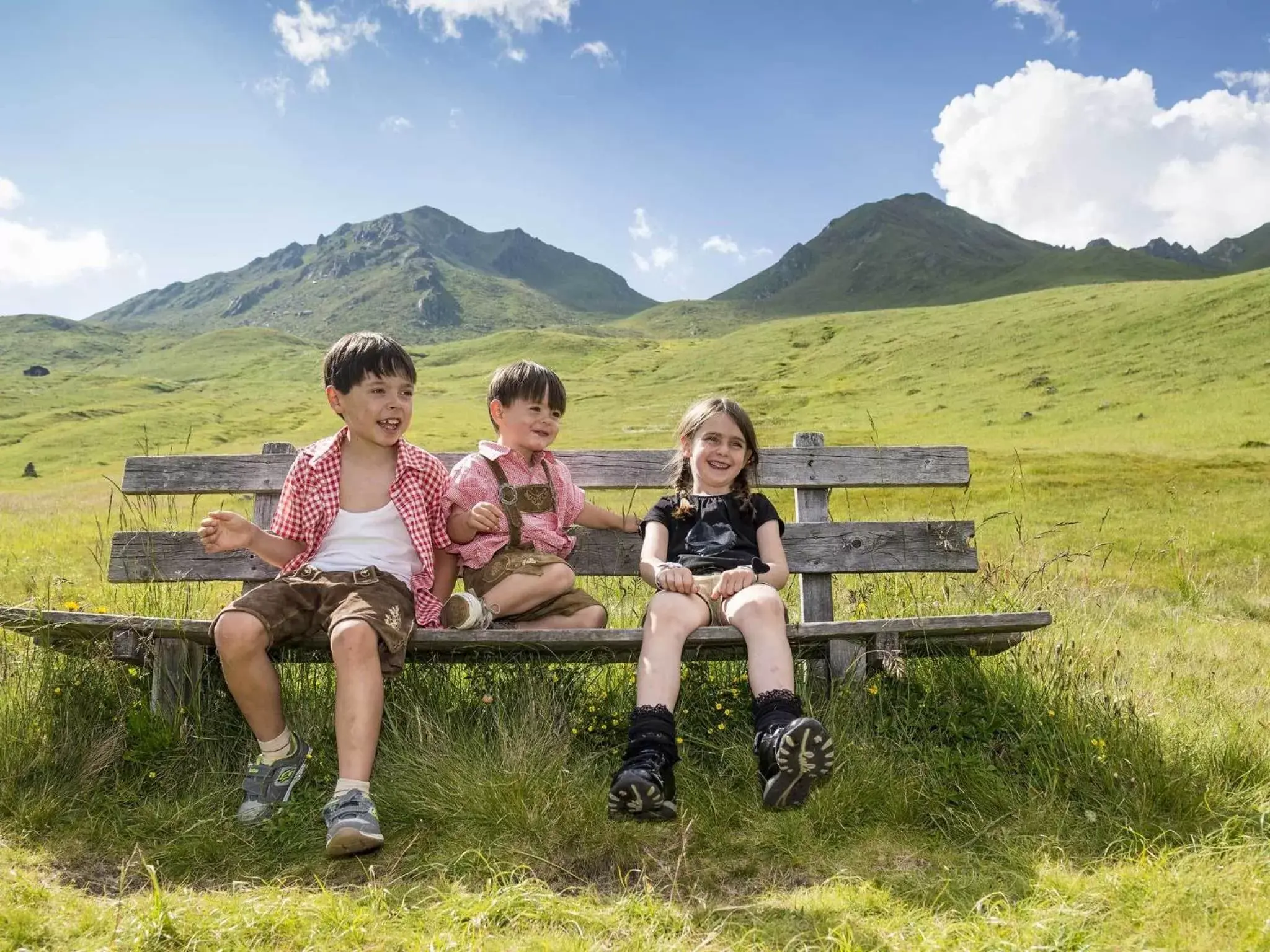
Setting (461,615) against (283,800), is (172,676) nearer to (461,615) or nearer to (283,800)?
(283,800)

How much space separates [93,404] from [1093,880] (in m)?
111

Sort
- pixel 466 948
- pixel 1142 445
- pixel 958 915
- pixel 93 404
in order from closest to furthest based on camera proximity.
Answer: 1. pixel 466 948
2. pixel 958 915
3. pixel 1142 445
4. pixel 93 404

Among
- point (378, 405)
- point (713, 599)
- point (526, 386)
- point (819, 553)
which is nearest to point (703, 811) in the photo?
point (713, 599)

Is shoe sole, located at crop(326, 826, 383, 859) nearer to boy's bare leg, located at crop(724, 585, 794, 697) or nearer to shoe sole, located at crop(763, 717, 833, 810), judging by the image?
shoe sole, located at crop(763, 717, 833, 810)

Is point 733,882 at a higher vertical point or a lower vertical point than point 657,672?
lower

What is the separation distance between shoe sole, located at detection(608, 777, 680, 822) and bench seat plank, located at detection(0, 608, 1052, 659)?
2.18ft

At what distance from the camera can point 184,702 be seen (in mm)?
3783

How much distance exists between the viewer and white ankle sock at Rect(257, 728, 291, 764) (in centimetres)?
344

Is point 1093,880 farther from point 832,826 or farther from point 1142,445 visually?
point 1142,445

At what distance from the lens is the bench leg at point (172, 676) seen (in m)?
3.70

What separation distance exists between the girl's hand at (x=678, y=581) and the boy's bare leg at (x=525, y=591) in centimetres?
55

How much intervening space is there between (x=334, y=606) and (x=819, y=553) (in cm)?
246

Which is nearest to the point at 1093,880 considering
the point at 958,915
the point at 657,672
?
the point at 958,915

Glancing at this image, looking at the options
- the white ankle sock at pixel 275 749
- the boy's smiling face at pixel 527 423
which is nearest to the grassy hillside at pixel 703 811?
the white ankle sock at pixel 275 749
